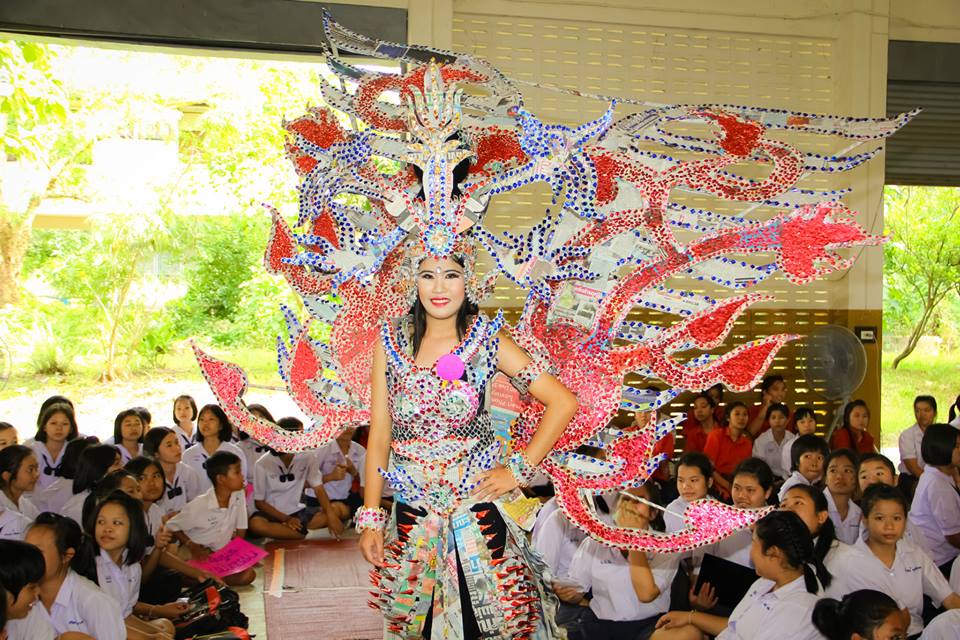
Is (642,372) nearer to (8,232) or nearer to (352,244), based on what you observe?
(352,244)

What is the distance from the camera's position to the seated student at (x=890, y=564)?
11.9 ft

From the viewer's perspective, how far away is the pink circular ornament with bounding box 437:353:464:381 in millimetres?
2787

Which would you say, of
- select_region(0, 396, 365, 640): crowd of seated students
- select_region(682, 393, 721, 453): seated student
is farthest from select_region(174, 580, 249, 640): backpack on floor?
select_region(682, 393, 721, 453): seated student

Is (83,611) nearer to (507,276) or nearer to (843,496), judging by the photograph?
(507,276)

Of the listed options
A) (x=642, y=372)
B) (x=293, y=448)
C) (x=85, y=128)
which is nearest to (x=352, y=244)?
(x=293, y=448)

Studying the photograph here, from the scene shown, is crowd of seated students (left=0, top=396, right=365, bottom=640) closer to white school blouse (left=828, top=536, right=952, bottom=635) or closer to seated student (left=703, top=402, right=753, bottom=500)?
seated student (left=703, top=402, right=753, bottom=500)

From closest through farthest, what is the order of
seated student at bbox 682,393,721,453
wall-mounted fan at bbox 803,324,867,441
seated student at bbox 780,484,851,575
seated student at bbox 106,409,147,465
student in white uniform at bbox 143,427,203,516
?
seated student at bbox 780,484,851,575, student in white uniform at bbox 143,427,203,516, seated student at bbox 106,409,147,465, seated student at bbox 682,393,721,453, wall-mounted fan at bbox 803,324,867,441

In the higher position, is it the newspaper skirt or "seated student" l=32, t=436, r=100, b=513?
A: the newspaper skirt

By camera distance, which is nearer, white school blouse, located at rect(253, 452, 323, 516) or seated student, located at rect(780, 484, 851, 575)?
seated student, located at rect(780, 484, 851, 575)

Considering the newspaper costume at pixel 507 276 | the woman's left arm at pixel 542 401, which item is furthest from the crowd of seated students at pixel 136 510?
the woman's left arm at pixel 542 401

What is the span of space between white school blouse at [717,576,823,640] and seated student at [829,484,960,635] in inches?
13.0

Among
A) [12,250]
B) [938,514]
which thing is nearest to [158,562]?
[938,514]

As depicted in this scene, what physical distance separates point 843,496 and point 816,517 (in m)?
1.01

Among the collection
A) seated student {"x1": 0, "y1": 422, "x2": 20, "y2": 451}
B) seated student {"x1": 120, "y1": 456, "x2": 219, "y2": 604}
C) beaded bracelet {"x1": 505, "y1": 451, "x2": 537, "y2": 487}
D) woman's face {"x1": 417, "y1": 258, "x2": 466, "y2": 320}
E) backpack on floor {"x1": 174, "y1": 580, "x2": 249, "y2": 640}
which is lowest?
backpack on floor {"x1": 174, "y1": 580, "x2": 249, "y2": 640}
